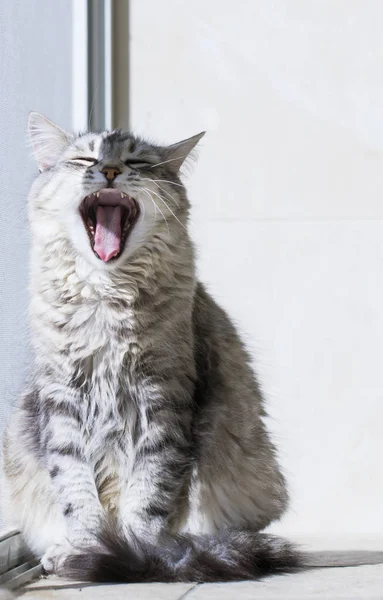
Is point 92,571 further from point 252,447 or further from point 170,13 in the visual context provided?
point 170,13

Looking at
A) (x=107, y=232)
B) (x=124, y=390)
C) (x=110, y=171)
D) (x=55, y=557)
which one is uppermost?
(x=110, y=171)

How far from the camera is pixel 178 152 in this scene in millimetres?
1966

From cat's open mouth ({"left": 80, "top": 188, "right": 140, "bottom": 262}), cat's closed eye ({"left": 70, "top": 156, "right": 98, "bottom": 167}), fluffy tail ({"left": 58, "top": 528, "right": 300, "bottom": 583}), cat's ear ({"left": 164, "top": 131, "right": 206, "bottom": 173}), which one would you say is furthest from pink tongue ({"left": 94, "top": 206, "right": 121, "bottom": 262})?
fluffy tail ({"left": 58, "top": 528, "right": 300, "bottom": 583})

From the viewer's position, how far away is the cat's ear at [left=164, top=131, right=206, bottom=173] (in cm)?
195

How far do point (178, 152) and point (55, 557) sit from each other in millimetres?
956

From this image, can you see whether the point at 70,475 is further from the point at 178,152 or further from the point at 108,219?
the point at 178,152

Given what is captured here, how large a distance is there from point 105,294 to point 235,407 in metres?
0.42

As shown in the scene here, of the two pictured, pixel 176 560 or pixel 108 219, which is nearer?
pixel 176 560

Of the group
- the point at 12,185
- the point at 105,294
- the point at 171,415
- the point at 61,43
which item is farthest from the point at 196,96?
the point at 171,415

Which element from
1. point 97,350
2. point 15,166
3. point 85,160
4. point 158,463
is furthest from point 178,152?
point 158,463

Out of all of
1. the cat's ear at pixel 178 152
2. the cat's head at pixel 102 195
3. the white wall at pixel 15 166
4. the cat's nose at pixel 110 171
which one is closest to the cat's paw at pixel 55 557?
the white wall at pixel 15 166

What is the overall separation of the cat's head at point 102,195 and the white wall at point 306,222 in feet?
2.34

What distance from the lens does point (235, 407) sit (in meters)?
1.93

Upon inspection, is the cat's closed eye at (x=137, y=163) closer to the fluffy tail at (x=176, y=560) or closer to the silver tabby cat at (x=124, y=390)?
the silver tabby cat at (x=124, y=390)
